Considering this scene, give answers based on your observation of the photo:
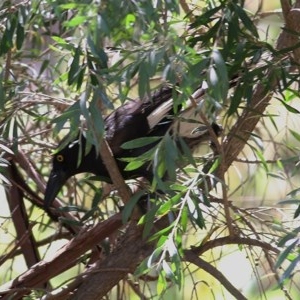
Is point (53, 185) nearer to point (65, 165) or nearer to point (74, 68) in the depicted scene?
point (65, 165)

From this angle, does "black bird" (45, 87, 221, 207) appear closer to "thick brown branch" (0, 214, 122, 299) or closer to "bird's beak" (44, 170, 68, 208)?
"bird's beak" (44, 170, 68, 208)

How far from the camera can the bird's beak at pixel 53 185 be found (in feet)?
9.85

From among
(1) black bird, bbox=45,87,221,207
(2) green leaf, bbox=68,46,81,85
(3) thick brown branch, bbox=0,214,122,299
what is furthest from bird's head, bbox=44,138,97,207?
(2) green leaf, bbox=68,46,81,85

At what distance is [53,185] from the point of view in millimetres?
3045

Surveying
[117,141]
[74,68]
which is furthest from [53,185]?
[74,68]

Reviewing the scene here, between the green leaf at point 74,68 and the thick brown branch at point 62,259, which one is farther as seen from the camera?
the thick brown branch at point 62,259

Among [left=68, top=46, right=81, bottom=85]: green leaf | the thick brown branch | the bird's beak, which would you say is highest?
the bird's beak

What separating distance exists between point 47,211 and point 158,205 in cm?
101

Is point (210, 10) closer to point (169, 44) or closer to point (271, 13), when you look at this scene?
point (169, 44)

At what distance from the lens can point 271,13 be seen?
10.0 feet

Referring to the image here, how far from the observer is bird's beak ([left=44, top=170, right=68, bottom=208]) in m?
3.00

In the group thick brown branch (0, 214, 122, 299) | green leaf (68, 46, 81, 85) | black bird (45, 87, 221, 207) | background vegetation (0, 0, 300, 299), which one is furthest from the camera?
black bird (45, 87, 221, 207)

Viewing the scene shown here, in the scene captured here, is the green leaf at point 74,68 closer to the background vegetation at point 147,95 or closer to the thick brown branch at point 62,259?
the background vegetation at point 147,95

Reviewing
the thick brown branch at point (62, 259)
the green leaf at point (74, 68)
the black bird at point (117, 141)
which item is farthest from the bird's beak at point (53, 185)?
the green leaf at point (74, 68)
